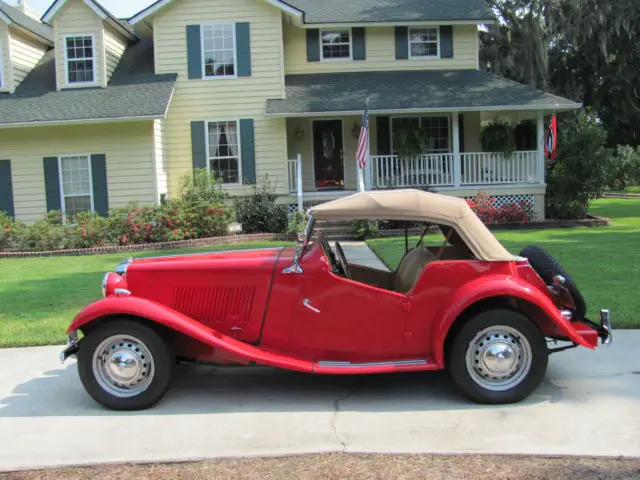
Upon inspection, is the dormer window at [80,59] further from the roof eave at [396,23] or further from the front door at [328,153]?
the front door at [328,153]

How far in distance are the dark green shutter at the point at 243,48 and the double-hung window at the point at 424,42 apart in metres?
5.43

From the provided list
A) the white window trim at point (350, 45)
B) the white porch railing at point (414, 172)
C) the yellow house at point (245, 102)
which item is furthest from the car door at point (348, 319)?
the white window trim at point (350, 45)

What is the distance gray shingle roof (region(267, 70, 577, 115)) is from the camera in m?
18.7

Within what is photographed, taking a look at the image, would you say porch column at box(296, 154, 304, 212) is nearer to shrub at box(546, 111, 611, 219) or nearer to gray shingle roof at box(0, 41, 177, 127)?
gray shingle roof at box(0, 41, 177, 127)

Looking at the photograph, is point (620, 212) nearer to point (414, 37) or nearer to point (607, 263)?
point (414, 37)

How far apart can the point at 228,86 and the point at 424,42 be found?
22.1 feet

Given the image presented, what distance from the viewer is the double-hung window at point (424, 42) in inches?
843

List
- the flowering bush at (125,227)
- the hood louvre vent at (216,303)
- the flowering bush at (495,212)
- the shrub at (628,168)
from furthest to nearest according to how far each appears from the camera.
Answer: the shrub at (628,168), the flowering bush at (495,212), the flowering bush at (125,227), the hood louvre vent at (216,303)

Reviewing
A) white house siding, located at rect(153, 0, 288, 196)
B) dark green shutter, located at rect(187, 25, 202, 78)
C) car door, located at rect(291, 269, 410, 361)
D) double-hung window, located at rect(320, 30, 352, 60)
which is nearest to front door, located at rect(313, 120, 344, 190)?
white house siding, located at rect(153, 0, 288, 196)

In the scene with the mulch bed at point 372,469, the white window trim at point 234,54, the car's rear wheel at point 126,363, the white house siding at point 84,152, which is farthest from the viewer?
the white window trim at point 234,54

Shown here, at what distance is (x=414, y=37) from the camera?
2147 centimetres

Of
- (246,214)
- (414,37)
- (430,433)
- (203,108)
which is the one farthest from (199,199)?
(430,433)

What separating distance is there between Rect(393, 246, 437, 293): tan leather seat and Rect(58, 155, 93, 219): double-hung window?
14902 mm

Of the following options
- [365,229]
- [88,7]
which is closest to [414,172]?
[365,229]
